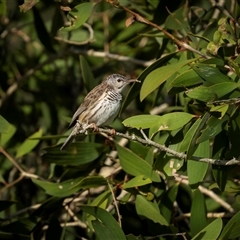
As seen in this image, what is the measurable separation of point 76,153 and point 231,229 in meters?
1.34

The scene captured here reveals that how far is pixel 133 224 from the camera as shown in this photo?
4.99 metres

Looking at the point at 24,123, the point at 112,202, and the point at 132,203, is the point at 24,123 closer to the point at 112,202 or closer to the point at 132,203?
the point at 132,203

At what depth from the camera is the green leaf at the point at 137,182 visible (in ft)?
15.0

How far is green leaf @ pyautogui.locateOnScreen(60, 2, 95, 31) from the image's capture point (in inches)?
180

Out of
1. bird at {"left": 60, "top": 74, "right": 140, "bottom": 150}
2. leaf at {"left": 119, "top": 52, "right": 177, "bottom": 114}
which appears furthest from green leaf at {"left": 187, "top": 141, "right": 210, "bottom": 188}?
bird at {"left": 60, "top": 74, "right": 140, "bottom": 150}

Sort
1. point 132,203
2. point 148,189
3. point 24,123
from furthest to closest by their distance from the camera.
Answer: point 24,123
point 132,203
point 148,189

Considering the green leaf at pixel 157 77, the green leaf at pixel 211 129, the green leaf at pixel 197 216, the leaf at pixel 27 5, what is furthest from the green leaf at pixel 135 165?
the leaf at pixel 27 5

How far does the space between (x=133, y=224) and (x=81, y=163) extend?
1.56 ft

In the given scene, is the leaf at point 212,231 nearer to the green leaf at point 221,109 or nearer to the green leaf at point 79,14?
the green leaf at point 221,109

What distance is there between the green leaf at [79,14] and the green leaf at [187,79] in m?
0.70

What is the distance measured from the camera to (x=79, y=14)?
4.59m

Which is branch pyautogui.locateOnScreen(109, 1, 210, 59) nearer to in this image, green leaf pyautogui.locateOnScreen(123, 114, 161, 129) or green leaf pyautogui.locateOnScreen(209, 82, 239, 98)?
green leaf pyautogui.locateOnScreen(209, 82, 239, 98)

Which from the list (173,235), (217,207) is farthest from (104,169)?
(173,235)

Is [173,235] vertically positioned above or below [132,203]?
above
